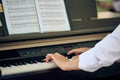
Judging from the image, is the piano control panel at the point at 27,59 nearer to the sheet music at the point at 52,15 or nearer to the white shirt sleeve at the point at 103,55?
the sheet music at the point at 52,15

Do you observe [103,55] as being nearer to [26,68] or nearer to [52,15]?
[26,68]

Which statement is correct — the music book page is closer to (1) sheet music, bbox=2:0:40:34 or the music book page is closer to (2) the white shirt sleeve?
(1) sheet music, bbox=2:0:40:34

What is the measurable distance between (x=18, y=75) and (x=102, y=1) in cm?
505

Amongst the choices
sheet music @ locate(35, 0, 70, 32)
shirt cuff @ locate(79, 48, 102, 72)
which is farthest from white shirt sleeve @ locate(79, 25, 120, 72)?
sheet music @ locate(35, 0, 70, 32)

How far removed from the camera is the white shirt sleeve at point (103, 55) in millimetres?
1663

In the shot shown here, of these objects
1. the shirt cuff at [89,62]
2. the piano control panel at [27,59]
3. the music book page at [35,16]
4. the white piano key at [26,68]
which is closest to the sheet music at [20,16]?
the music book page at [35,16]

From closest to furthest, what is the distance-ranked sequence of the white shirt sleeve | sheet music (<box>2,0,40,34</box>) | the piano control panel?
the white shirt sleeve → the piano control panel → sheet music (<box>2,0,40,34</box>)

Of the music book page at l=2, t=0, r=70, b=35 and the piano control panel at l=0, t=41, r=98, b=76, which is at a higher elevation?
the music book page at l=2, t=0, r=70, b=35

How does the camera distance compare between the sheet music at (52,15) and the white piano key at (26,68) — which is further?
the sheet music at (52,15)

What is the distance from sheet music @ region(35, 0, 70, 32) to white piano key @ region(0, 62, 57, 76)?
315 mm

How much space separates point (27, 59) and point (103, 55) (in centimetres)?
53

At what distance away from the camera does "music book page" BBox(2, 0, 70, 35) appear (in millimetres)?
2000

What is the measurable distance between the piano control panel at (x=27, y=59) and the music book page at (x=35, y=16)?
133mm

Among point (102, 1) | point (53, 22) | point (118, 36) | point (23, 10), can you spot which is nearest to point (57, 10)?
point (53, 22)
